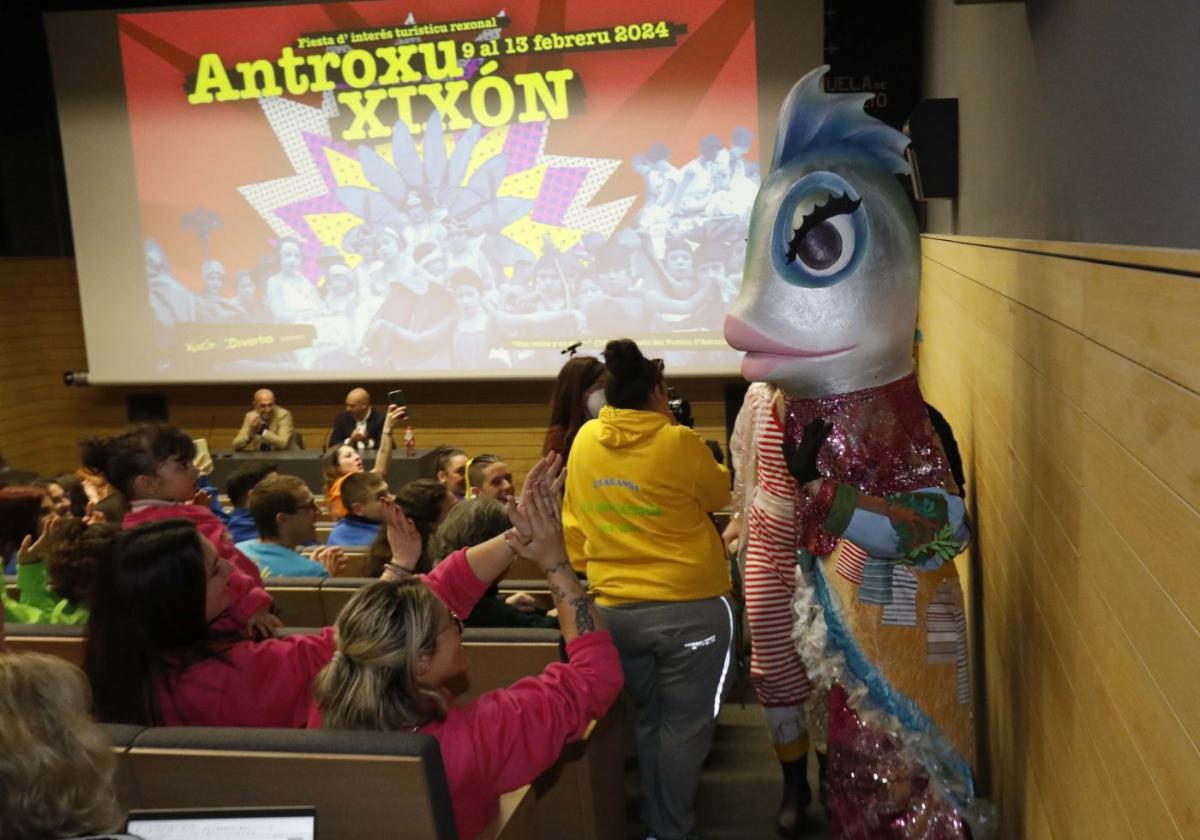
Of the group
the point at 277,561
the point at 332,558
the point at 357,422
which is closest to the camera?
the point at 277,561

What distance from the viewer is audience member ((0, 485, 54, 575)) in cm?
354

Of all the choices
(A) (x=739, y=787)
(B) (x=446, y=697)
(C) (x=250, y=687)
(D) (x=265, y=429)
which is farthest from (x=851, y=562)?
(D) (x=265, y=429)

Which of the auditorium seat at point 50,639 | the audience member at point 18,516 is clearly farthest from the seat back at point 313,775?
the audience member at point 18,516

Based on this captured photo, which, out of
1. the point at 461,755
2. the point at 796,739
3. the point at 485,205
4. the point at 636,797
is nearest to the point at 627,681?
the point at 796,739

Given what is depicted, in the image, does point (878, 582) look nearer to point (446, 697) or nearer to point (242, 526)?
point (446, 697)

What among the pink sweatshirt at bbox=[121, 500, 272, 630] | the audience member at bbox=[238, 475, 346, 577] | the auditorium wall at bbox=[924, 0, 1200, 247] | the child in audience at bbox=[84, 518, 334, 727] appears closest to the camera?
the auditorium wall at bbox=[924, 0, 1200, 247]

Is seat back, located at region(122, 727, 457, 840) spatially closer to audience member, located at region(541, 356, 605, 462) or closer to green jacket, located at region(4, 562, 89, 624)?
green jacket, located at region(4, 562, 89, 624)

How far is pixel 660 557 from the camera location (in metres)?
2.79

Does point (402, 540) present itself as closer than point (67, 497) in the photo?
Yes

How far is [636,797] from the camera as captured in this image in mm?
3412

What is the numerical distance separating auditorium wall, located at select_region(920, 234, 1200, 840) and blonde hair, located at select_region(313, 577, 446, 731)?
1015mm

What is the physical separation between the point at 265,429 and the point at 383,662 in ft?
20.0

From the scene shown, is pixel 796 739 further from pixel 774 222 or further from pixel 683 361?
pixel 683 361

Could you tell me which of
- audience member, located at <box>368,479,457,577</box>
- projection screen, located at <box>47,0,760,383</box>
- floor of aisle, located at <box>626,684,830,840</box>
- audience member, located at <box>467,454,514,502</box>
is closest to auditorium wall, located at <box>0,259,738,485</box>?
projection screen, located at <box>47,0,760,383</box>
